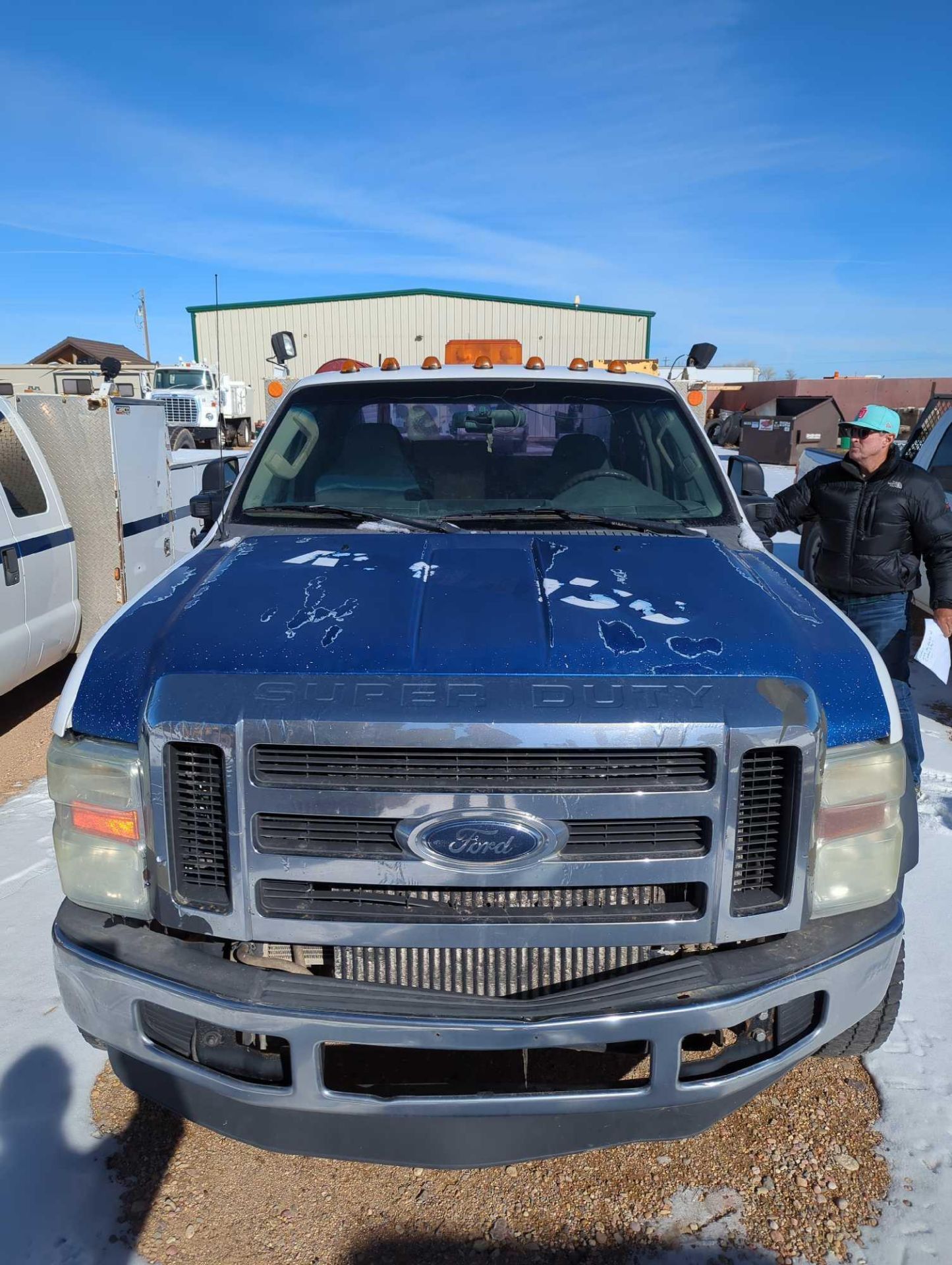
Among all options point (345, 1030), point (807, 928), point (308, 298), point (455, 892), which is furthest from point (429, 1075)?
point (308, 298)

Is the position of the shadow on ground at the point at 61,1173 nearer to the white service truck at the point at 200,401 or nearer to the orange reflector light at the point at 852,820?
the orange reflector light at the point at 852,820

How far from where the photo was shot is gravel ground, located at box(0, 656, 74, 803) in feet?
18.4

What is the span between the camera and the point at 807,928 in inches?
89.9

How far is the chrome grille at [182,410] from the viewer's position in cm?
2456

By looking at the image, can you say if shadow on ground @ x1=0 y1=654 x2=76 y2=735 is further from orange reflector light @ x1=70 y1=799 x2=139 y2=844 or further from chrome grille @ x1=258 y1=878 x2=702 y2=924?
chrome grille @ x1=258 y1=878 x2=702 y2=924

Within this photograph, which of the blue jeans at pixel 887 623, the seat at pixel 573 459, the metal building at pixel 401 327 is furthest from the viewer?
the metal building at pixel 401 327

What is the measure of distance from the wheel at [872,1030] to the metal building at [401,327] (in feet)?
108

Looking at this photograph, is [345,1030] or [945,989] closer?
[345,1030]

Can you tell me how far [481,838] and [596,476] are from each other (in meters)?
1.96

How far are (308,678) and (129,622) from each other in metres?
0.71

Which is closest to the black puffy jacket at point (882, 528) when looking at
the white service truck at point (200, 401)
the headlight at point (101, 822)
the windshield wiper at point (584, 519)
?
the windshield wiper at point (584, 519)

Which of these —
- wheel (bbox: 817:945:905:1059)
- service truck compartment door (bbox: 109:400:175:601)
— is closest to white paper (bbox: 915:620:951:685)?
wheel (bbox: 817:945:905:1059)

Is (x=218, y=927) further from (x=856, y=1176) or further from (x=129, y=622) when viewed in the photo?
(x=856, y=1176)

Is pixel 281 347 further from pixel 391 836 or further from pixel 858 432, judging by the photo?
pixel 391 836
